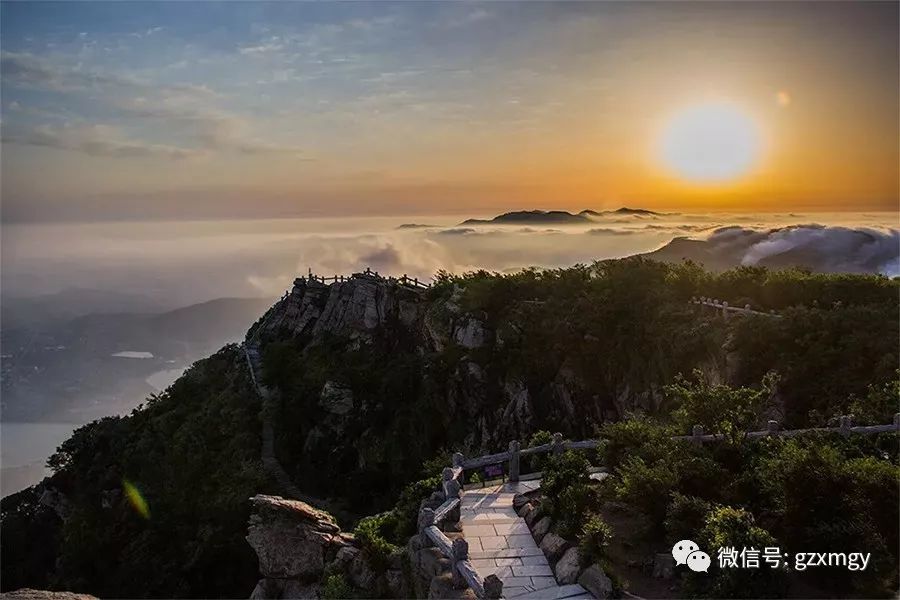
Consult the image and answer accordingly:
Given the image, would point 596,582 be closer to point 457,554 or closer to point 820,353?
point 457,554

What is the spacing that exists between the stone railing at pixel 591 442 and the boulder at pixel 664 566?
10.4ft

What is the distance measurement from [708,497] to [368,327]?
72.4ft

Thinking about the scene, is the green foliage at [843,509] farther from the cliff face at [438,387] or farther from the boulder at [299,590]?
the cliff face at [438,387]

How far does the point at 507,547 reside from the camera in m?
10.7

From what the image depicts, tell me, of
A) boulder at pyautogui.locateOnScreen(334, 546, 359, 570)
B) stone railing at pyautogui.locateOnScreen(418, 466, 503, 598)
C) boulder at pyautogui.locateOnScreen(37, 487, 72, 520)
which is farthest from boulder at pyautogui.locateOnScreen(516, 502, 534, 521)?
boulder at pyautogui.locateOnScreen(37, 487, 72, 520)

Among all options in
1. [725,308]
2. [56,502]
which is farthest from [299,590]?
[56,502]

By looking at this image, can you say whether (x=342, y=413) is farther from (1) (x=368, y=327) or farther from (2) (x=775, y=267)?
(2) (x=775, y=267)

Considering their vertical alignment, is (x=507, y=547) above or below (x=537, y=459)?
below

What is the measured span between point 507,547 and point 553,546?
797 mm

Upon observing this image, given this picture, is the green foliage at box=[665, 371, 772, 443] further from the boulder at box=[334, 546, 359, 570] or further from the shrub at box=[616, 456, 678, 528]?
the boulder at box=[334, 546, 359, 570]

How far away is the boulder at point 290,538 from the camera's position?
12383 millimetres

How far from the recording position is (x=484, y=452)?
957 inches

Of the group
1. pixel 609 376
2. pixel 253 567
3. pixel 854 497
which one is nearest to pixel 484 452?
pixel 609 376

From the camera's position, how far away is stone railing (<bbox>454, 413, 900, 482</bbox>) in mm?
12516
